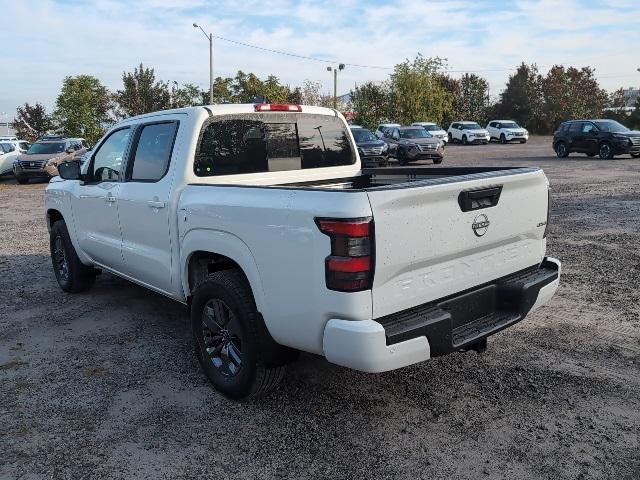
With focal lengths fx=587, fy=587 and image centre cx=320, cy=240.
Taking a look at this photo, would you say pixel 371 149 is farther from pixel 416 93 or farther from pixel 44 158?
pixel 416 93

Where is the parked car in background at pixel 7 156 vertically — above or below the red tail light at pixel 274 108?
below

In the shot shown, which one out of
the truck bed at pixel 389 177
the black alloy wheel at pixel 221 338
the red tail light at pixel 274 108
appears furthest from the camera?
the truck bed at pixel 389 177

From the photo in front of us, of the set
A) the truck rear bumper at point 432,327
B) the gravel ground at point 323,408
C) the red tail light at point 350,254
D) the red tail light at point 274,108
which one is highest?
the red tail light at point 274,108

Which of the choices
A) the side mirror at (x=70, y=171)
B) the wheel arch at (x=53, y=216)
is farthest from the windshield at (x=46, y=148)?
the side mirror at (x=70, y=171)

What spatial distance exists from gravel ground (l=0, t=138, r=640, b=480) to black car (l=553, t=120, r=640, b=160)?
2055 centimetres

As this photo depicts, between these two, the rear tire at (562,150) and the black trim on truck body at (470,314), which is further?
the rear tire at (562,150)

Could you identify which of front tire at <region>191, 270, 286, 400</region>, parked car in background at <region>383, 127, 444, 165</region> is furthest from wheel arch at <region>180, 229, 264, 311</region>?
parked car in background at <region>383, 127, 444, 165</region>

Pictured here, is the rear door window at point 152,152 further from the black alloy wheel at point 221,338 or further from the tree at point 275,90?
the tree at point 275,90

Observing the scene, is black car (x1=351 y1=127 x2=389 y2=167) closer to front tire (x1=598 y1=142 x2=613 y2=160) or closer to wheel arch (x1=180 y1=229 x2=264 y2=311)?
front tire (x1=598 y1=142 x2=613 y2=160)

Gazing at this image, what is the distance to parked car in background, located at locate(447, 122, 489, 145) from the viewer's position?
4050 centimetres

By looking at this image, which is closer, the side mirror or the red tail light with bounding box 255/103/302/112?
the red tail light with bounding box 255/103/302/112

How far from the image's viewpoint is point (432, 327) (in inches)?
121

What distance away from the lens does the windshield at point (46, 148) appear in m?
21.4

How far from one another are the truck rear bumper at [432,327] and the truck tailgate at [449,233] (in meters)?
0.06
